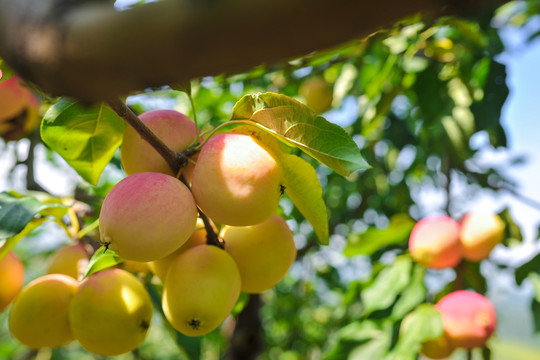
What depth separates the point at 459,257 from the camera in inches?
53.2

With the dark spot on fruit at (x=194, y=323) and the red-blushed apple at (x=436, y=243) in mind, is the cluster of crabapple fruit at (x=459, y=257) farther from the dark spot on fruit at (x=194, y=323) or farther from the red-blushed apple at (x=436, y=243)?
the dark spot on fruit at (x=194, y=323)

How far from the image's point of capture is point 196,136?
0.64 meters

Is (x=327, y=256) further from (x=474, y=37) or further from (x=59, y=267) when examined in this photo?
(x=59, y=267)

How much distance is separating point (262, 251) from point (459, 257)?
0.95 meters

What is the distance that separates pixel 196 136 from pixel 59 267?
1.35ft

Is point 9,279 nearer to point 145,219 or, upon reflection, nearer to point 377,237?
point 145,219

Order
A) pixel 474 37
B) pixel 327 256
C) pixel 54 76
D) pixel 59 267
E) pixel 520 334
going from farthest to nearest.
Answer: pixel 520 334 → pixel 327 256 → pixel 474 37 → pixel 59 267 → pixel 54 76

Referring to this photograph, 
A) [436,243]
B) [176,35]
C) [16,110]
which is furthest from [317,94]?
[176,35]

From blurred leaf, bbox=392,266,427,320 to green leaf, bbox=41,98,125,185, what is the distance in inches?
36.7

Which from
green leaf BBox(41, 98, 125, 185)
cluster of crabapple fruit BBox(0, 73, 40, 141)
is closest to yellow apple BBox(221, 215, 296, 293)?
green leaf BBox(41, 98, 125, 185)

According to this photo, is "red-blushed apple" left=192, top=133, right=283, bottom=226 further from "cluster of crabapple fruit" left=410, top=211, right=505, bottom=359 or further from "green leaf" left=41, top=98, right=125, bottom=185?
"cluster of crabapple fruit" left=410, top=211, right=505, bottom=359

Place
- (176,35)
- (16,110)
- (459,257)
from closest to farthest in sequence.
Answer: (176,35)
(16,110)
(459,257)

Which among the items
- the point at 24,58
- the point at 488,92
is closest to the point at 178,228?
the point at 24,58

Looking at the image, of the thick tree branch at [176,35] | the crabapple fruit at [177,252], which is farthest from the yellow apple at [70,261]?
the thick tree branch at [176,35]
